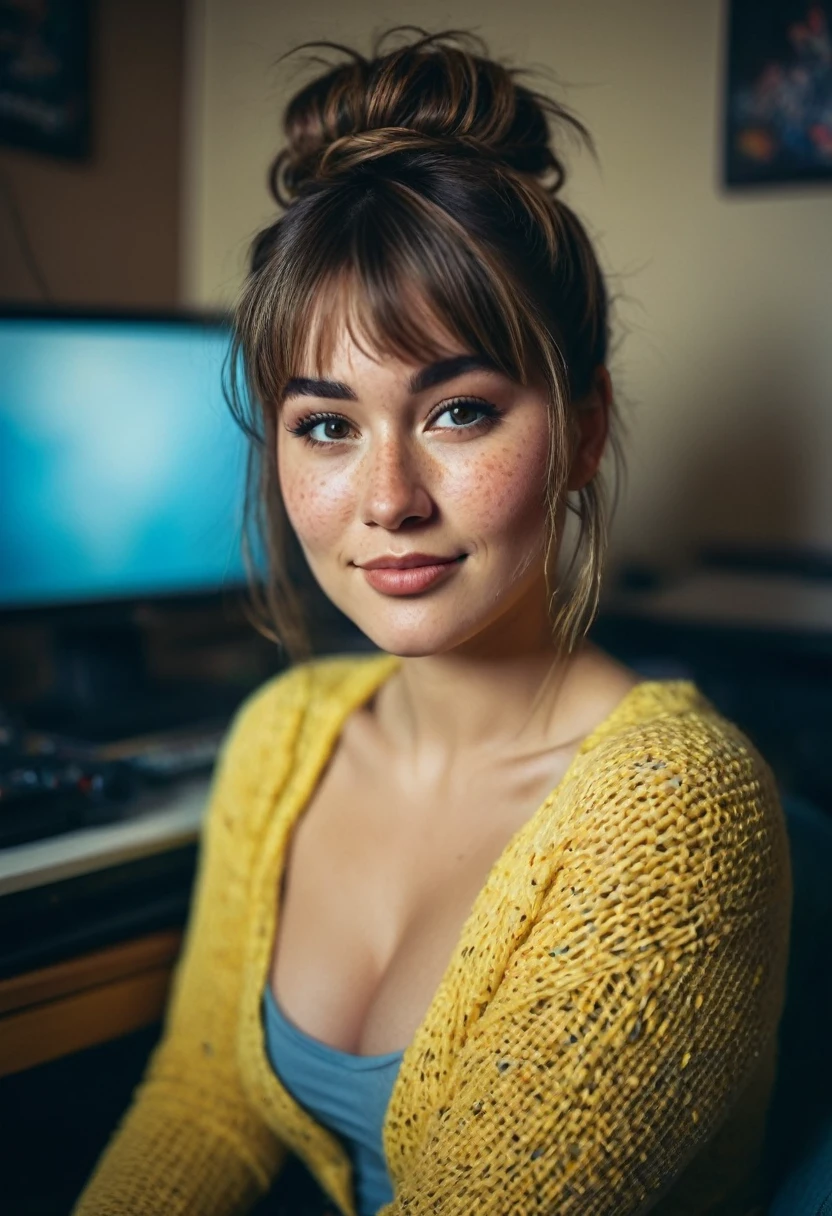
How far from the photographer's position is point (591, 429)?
0.91 meters

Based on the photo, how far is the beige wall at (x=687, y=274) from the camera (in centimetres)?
145

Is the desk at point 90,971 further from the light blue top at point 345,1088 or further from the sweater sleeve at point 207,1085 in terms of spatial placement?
the light blue top at point 345,1088

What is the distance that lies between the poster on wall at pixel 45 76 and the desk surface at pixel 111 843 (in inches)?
37.1

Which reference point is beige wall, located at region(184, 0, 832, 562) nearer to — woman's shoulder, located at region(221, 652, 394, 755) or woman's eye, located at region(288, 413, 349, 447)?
woman's shoulder, located at region(221, 652, 394, 755)

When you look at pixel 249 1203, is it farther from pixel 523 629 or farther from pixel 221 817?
pixel 523 629

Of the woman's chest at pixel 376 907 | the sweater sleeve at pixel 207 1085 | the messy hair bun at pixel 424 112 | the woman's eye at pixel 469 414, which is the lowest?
the sweater sleeve at pixel 207 1085

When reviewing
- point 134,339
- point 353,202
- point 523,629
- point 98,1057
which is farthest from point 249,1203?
point 134,339

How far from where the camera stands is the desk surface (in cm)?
95

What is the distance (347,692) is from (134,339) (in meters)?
0.56

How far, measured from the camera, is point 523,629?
0.94m

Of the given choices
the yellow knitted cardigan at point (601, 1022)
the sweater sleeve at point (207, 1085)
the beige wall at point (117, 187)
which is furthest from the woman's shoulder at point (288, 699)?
the beige wall at point (117, 187)

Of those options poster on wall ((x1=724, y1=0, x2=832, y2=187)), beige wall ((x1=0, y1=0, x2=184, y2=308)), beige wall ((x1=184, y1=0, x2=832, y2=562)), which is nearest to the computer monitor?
beige wall ((x1=184, y1=0, x2=832, y2=562))

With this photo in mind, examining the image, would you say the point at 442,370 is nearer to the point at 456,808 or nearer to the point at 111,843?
the point at 456,808

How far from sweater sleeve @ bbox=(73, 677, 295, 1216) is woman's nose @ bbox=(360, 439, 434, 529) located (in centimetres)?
37
